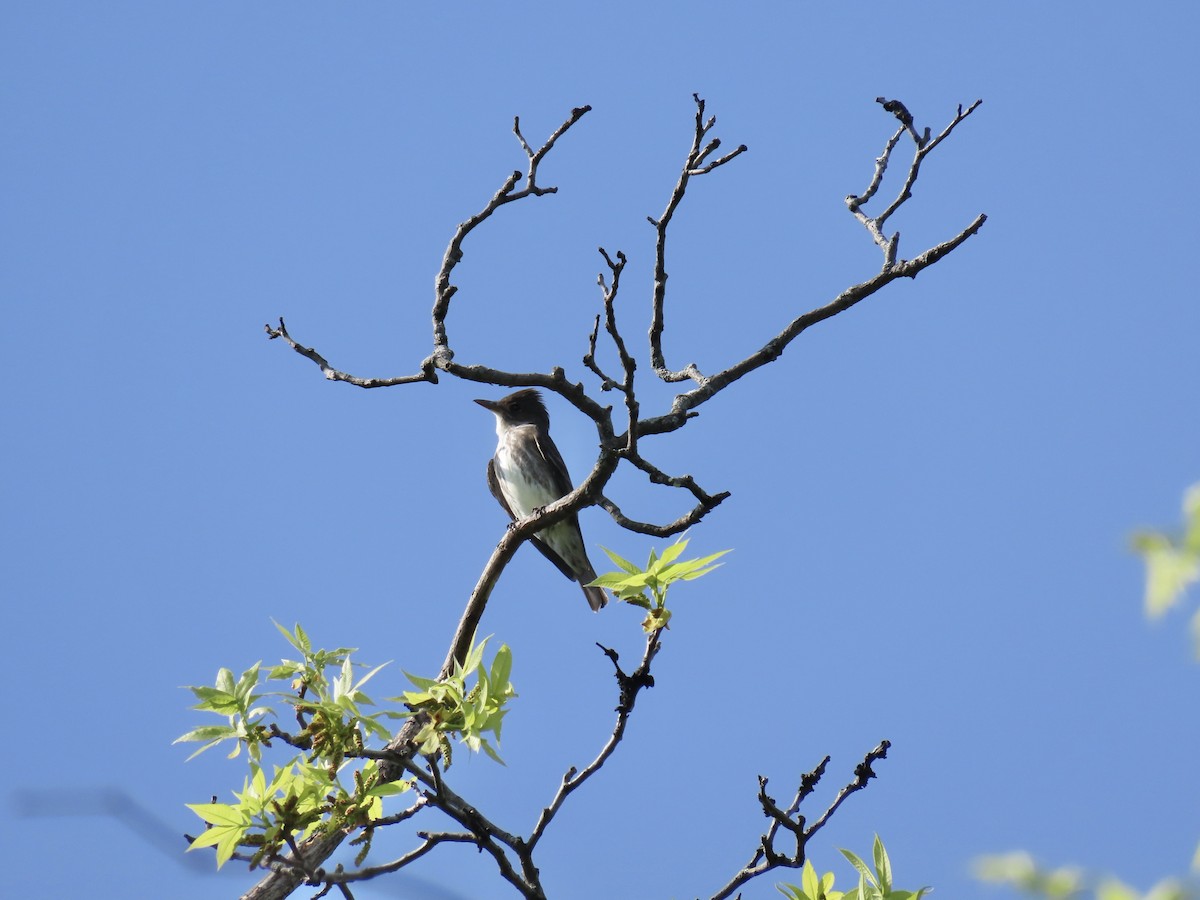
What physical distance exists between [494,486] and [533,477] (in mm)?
593

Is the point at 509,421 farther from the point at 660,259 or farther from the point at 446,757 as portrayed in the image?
the point at 446,757

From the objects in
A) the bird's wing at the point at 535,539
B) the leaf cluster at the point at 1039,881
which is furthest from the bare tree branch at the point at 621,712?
the bird's wing at the point at 535,539

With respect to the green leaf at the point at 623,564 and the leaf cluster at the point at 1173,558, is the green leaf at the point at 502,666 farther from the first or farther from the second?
the leaf cluster at the point at 1173,558

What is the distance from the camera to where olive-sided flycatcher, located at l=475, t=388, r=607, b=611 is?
10227mm

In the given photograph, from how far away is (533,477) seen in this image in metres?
10.7

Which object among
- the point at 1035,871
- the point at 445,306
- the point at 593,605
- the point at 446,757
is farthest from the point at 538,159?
the point at 593,605

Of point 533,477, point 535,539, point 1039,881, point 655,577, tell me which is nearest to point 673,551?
point 655,577

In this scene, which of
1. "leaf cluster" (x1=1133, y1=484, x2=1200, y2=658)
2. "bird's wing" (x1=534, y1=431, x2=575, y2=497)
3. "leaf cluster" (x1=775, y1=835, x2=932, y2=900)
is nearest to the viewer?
"leaf cluster" (x1=1133, y1=484, x2=1200, y2=658)

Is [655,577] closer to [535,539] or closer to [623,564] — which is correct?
[623,564]

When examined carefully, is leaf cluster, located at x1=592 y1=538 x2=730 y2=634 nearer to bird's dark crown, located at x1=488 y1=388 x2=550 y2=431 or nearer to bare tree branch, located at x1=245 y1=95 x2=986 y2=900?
bare tree branch, located at x1=245 y1=95 x2=986 y2=900

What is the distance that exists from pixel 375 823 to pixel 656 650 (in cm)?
111

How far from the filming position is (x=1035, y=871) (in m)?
1.81

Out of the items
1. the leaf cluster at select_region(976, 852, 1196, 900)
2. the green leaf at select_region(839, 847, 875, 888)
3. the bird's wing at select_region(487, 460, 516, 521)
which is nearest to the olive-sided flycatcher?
the bird's wing at select_region(487, 460, 516, 521)

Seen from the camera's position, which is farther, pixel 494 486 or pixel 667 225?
pixel 494 486
